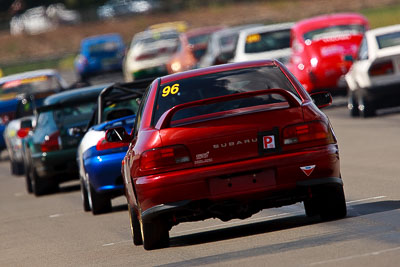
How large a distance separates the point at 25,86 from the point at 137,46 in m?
16.1

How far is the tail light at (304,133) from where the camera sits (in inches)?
369

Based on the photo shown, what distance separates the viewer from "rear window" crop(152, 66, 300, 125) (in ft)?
32.7

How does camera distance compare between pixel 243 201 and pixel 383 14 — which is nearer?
pixel 243 201

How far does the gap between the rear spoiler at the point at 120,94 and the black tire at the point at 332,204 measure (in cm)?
513

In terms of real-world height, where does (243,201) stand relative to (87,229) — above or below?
above

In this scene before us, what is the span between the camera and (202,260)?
880 centimetres

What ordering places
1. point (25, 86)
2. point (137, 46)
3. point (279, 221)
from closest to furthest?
1. point (279, 221)
2. point (25, 86)
3. point (137, 46)

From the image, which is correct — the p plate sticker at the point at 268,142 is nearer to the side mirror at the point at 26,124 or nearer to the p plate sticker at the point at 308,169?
the p plate sticker at the point at 308,169

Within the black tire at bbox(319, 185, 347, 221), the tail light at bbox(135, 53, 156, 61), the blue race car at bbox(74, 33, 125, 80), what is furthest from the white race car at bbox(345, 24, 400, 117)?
the blue race car at bbox(74, 33, 125, 80)

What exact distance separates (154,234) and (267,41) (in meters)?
18.1

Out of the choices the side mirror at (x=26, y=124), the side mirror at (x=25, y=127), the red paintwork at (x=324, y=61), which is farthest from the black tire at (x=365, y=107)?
the side mirror at (x=26, y=124)

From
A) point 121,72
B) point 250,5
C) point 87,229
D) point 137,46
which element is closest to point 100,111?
point 87,229

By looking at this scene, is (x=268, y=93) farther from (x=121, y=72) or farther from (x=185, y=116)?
(x=121, y=72)

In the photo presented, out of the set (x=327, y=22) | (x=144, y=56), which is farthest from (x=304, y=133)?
(x=144, y=56)
